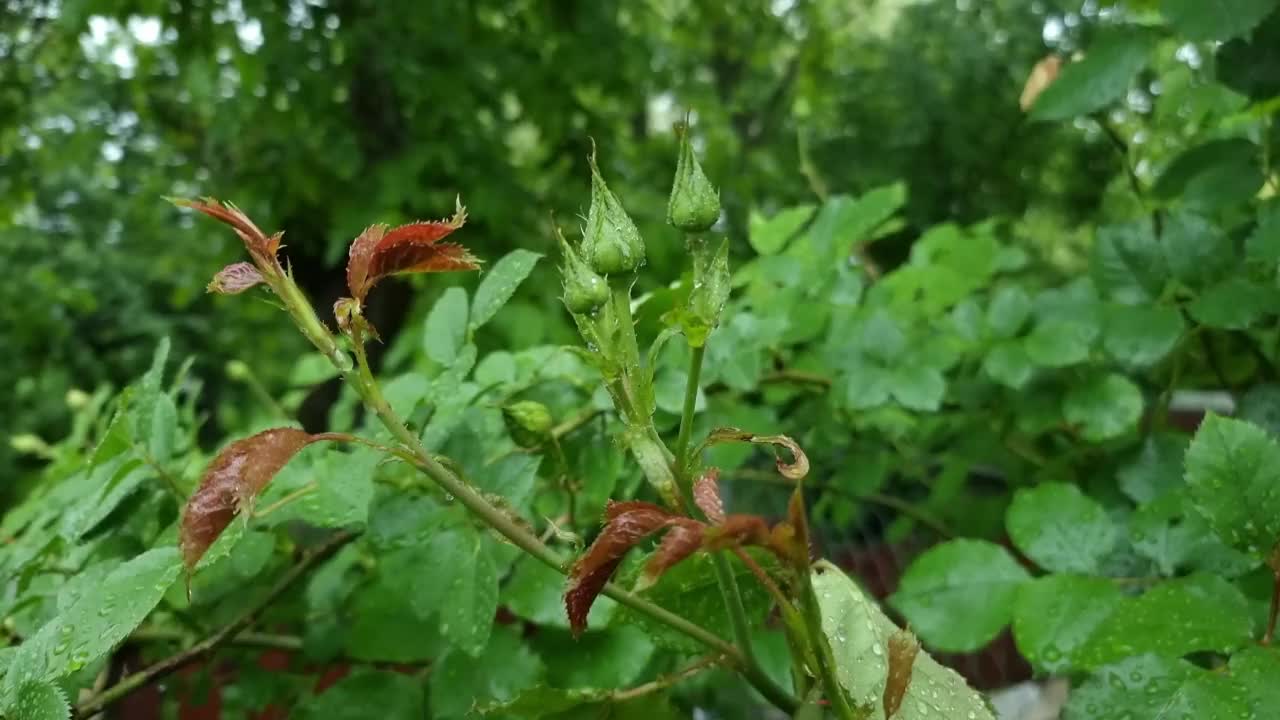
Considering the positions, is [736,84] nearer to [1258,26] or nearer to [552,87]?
[552,87]

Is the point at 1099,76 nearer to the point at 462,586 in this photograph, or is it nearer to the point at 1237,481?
the point at 1237,481

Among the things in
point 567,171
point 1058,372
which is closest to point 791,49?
point 567,171

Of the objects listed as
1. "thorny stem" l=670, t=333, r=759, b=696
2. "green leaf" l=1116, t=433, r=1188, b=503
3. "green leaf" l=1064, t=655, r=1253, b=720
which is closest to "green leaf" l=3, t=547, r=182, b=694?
"thorny stem" l=670, t=333, r=759, b=696

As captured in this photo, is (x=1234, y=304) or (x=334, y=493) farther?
(x=1234, y=304)

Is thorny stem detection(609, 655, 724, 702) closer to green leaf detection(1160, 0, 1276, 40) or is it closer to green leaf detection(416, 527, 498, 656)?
green leaf detection(416, 527, 498, 656)

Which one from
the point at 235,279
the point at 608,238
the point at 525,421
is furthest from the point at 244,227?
the point at 525,421

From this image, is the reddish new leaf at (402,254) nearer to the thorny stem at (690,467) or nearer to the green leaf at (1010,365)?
the thorny stem at (690,467)
